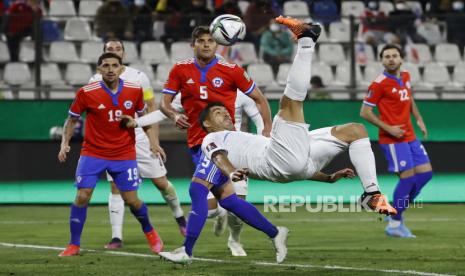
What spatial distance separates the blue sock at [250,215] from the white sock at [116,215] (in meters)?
2.48

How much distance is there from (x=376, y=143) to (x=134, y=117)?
700 centimetres

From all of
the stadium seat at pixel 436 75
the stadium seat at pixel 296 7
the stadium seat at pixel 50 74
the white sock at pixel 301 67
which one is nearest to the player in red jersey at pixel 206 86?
the white sock at pixel 301 67

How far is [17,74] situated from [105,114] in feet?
22.1

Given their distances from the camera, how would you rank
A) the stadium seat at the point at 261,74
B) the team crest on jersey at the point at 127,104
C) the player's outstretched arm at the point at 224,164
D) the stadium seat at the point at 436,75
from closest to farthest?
1. the player's outstretched arm at the point at 224,164
2. the team crest on jersey at the point at 127,104
3. the stadium seat at the point at 261,74
4. the stadium seat at the point at 436,75

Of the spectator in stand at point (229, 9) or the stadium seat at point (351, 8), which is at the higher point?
the spectator in stand at point (229, 9)

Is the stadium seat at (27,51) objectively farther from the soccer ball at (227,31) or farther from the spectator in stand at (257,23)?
the soccer ball at (227,31)

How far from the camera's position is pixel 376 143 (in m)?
18.0

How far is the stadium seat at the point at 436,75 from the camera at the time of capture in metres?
18.3

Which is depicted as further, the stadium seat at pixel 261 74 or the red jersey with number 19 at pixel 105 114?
the stadium seat at pixel 261 74

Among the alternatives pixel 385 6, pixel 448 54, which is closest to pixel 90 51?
pixel 448 54

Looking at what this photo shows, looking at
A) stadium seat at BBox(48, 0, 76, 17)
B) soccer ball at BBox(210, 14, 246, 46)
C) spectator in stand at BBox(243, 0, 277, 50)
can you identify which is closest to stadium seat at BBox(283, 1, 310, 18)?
spectator in stand at BBox(243, 0, 277, 50)

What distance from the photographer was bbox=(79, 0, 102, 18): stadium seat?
1900 centimetres

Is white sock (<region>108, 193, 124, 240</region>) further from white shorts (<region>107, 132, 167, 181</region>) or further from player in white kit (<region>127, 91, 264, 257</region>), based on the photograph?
player in white kit (<region>127, 91, 264, 257</region>)

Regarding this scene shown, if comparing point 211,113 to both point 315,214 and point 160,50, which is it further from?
point 160,50
